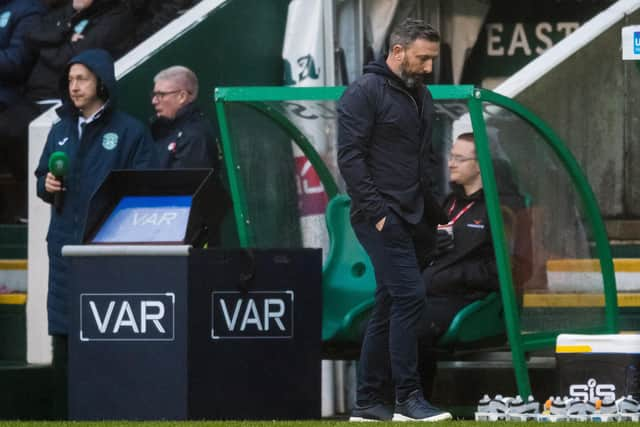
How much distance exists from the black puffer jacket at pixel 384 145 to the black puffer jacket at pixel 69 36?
165 inches

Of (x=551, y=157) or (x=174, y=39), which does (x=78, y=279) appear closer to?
(x=551, y=157)

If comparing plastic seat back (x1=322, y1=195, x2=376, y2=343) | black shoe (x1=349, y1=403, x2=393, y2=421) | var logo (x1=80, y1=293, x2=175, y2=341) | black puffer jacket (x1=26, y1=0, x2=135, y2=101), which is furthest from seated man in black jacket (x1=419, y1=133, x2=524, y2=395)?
black puffer jacket (x1=26, y1=0, x2=135, y2=101)

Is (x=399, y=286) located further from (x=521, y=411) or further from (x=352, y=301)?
(x=352, y=301)

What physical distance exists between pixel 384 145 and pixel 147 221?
1.18 meters

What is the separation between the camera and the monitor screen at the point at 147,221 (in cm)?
914

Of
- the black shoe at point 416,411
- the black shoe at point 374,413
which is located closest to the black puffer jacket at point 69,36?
the black shoe at point 374,413

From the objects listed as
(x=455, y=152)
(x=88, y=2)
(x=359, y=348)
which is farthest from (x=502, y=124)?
(x=88, y=2)

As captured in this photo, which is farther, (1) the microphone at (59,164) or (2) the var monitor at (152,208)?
(1) the microphone at (59,164)

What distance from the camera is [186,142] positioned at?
37.3 feet

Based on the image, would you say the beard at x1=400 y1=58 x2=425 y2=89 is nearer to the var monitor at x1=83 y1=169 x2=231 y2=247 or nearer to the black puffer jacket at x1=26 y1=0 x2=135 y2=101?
the var monitor at x1=83 y1=169 x2=231 y2=247

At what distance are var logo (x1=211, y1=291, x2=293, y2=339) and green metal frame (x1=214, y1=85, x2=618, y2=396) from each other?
4.77 feet

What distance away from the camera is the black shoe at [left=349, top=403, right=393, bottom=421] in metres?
9.12

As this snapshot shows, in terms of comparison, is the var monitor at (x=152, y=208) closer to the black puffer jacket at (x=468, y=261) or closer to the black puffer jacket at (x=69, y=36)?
the black puffer jacket at (x=468, y=261)

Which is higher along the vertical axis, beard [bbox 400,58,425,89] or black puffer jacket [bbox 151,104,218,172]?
beard [bbox 400,58,425,89]
